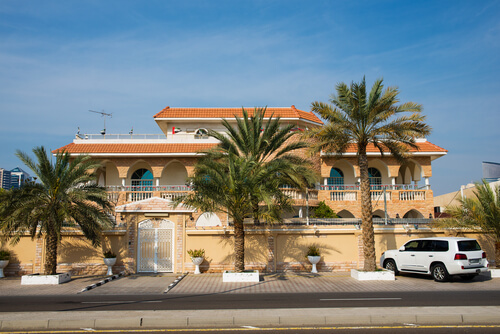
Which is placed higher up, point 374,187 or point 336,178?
point 336,178

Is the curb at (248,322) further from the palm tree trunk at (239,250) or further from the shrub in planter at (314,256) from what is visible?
the shrub in planter at (314,256)

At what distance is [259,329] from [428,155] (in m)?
26.0

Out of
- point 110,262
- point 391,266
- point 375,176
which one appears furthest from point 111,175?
point 391,266

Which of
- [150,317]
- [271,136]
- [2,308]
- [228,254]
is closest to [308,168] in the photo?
[271,136]

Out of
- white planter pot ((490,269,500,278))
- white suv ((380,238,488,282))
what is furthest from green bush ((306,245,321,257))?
white planter pot ((490,269,500,278))

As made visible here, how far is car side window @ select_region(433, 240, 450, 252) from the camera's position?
630 inches

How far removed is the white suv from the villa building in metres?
2.53

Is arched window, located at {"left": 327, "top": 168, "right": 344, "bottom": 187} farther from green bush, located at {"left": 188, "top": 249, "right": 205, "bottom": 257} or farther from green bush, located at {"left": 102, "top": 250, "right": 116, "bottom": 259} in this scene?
green bush, located at {"left": 102, "top": 250, "right": 116, "bottom": 259}

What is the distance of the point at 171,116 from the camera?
33.0 metres

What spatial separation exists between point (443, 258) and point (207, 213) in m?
14.5

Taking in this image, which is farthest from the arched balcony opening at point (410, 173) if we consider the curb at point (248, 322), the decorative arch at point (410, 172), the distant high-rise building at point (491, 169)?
the distant high-rise building at point (491, 169)

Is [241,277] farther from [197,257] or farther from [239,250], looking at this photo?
[197,257]

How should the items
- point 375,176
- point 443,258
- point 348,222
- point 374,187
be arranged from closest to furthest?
point 443,258 → point 348,222 → point 374,187 → point 375,176

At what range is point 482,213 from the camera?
18062 mm
